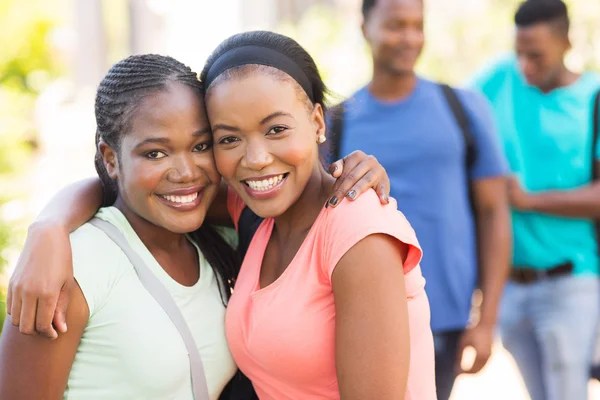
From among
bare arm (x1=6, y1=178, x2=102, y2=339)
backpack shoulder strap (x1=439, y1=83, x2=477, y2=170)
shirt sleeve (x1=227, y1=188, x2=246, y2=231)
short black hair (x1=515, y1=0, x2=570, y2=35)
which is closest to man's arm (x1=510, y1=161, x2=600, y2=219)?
backpack shoulder strap (x1=439, y1=83, x2=477, y2=170)

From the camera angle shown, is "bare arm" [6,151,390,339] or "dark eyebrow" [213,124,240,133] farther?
"dark eyebrow" [213,124,240,133]

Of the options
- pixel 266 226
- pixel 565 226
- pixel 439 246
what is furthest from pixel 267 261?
pixel 565 226

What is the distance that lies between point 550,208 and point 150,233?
209 centimetres

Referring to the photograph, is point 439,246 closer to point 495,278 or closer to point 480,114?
point 495,278

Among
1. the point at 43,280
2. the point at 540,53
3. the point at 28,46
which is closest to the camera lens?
the point at 43,280

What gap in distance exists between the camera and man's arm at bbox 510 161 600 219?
3.61 meters

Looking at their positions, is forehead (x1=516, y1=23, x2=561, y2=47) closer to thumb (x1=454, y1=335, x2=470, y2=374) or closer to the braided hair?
thumb (x1=454, y1=335, x2=470, y2=374)

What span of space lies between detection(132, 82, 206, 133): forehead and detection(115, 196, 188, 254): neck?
0.97 feet

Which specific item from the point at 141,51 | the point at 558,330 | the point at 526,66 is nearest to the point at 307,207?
the point at 558,330

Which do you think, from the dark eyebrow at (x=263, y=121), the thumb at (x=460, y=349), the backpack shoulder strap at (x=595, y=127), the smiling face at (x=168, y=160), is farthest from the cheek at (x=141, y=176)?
the backpack shoulder strap at (x=595, y=127)

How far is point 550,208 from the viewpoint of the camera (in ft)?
11.9

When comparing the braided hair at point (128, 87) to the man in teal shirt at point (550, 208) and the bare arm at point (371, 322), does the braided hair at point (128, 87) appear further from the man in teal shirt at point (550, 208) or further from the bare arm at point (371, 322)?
the man in teal shirt at point (550, 208)

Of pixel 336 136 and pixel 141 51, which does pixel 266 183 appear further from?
pixel 141 51

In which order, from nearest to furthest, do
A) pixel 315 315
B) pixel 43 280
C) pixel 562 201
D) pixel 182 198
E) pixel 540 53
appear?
pixel 43 280 → pixel 315 315 → pixel 182 198 → pixel 562 201 → pixel 540 53
